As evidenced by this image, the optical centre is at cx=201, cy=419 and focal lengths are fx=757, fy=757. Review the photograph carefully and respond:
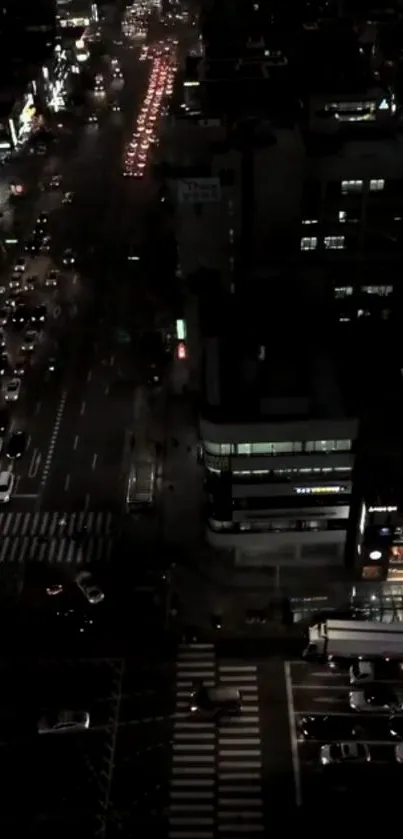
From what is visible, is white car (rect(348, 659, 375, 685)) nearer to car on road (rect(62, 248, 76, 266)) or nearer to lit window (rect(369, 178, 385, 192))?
lit window (rect(369, 178, 385, 192))

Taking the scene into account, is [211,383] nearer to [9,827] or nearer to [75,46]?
[9,827]

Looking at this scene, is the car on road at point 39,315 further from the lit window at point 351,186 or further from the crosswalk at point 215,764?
the crosswalk at point 215,764

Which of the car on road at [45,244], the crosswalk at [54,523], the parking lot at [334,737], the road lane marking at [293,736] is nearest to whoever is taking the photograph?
the road lane marking at [293,736]

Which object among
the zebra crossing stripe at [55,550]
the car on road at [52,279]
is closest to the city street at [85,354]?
the car on road at [52,279]

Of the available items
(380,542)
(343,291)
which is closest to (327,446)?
(380,542)

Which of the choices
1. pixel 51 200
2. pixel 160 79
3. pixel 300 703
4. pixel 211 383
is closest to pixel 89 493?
pixel 211 383

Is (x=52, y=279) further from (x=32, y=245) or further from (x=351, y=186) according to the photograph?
(x=351, y=186)
